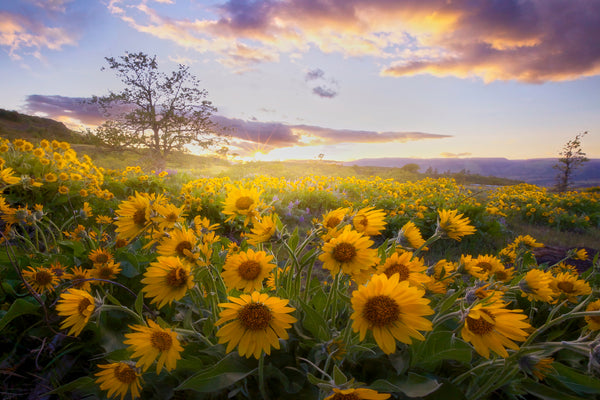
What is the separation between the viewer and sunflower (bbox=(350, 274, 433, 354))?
2.94 feet

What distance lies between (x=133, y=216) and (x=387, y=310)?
3.78ft

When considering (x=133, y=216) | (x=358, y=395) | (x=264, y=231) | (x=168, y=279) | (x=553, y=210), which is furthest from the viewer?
(x=553, y=210)

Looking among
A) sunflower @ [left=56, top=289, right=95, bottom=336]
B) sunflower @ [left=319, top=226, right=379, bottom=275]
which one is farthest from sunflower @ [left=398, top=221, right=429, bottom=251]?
sunflower @ [left=56, top=289, right=95, bottom=336]

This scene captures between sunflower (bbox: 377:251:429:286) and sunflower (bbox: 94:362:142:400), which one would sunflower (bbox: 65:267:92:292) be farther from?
sunflower (bbox: 377:251:429:286)

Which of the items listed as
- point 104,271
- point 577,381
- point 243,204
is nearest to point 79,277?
point 104,271

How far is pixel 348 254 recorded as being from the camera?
1054 millimetres

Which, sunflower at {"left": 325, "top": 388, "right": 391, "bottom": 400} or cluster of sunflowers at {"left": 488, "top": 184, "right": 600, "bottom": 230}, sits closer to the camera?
sunflower at {"left": 325, "top": 388, "right": 391, "bottom": 400}

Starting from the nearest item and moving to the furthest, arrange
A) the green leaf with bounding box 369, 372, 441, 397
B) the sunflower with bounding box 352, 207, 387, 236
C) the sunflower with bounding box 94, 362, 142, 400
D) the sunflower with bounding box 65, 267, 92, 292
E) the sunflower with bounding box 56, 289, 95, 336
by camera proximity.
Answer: the green leaf with bounding box 369, 372, 441, 397
the sunflower with bounding box 94, 362, 142, 400
the sunflower with bounding box 56, 289, 95, 336
the sunflower with bounding box 352, 207, 387, 236
the sunflower with bounding box 65, 267, 92, 292

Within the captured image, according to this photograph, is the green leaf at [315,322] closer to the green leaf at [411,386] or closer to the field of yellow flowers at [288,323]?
the field of yellow flowers at [288,323]

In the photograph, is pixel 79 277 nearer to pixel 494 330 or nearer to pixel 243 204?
pixel 243 204

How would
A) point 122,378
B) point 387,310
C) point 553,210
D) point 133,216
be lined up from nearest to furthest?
point 387,310, point 122,378, point 133,216, point 553,210

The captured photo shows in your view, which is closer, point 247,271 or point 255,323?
point 255,323

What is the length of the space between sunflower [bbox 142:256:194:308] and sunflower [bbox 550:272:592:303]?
6.18ft

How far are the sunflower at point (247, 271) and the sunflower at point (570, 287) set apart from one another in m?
1.60
